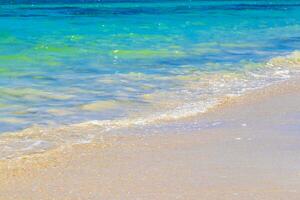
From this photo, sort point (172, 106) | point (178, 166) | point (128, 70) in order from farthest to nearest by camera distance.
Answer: point (128, 70)
point (172, 106)
point (178, 166)

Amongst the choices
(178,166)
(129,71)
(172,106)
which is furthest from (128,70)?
(178,166)

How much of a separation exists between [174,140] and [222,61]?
22.3ft

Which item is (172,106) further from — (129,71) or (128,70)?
(128,70)

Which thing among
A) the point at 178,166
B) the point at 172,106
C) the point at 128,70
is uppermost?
the point at 178,166

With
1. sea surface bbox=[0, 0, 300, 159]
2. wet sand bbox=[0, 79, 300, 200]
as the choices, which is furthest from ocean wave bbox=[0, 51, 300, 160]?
wet sand bbox=[0, 79, 300, 200]

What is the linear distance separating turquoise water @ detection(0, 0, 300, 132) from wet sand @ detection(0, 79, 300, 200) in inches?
40.2

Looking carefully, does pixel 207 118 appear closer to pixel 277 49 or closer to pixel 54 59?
pixel 54 59

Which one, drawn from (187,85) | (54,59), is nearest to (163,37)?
(54,59)

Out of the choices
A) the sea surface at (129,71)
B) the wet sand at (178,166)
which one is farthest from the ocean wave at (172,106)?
the wet sand at (178,166)

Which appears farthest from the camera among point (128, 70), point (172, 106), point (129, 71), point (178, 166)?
point (128, 70)

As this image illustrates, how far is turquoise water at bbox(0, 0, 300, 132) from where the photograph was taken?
7867mm

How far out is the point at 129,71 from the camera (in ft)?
37.7

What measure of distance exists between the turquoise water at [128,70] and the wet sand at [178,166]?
1.02 m

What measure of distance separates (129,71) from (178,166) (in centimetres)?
618
